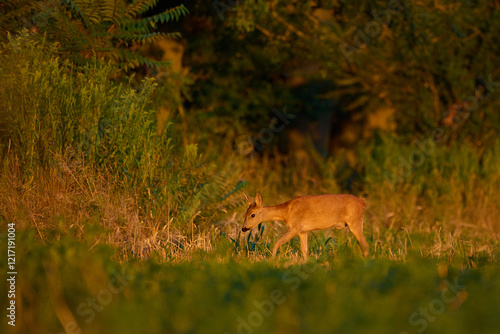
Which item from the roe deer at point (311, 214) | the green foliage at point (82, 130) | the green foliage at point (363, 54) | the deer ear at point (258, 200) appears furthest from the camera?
the green foliage at point (363, 54)

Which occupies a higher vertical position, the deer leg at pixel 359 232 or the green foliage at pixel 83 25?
the green foliage at pixel 83 25

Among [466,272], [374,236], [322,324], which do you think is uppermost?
[322,324]

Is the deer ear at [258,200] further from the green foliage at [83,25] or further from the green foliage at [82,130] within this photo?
the green foliage at [83,25]

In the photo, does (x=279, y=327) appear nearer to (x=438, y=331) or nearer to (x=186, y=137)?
(x=438, y=331)

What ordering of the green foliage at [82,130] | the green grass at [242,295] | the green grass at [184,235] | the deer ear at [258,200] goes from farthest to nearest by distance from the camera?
the deer ear at [258,200] < the green foliage at [82,130] < the green grass at [184,235] < the green grass at [242,295]

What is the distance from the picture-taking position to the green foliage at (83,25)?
1005cm

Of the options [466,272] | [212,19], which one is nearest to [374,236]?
[466,272]

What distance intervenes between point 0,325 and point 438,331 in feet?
9.98

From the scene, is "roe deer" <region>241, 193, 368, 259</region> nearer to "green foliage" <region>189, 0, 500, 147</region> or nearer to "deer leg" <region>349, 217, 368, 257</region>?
"deer leg" <region>349, 217, 368, 257</region>

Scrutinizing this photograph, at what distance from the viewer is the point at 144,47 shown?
1385 centimetres

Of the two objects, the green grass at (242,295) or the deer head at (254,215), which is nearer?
the green grass at (242,295)

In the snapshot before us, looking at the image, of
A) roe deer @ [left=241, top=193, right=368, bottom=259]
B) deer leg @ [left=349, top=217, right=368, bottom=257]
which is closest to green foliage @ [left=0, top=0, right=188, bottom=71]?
roe deer @ [left=241, top=193, right=368, bottom=259]

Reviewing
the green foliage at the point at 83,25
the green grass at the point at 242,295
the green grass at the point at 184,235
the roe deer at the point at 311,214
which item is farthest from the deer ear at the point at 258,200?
the green foliage at the point at 83,25

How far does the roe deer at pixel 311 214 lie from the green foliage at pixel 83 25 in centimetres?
297
